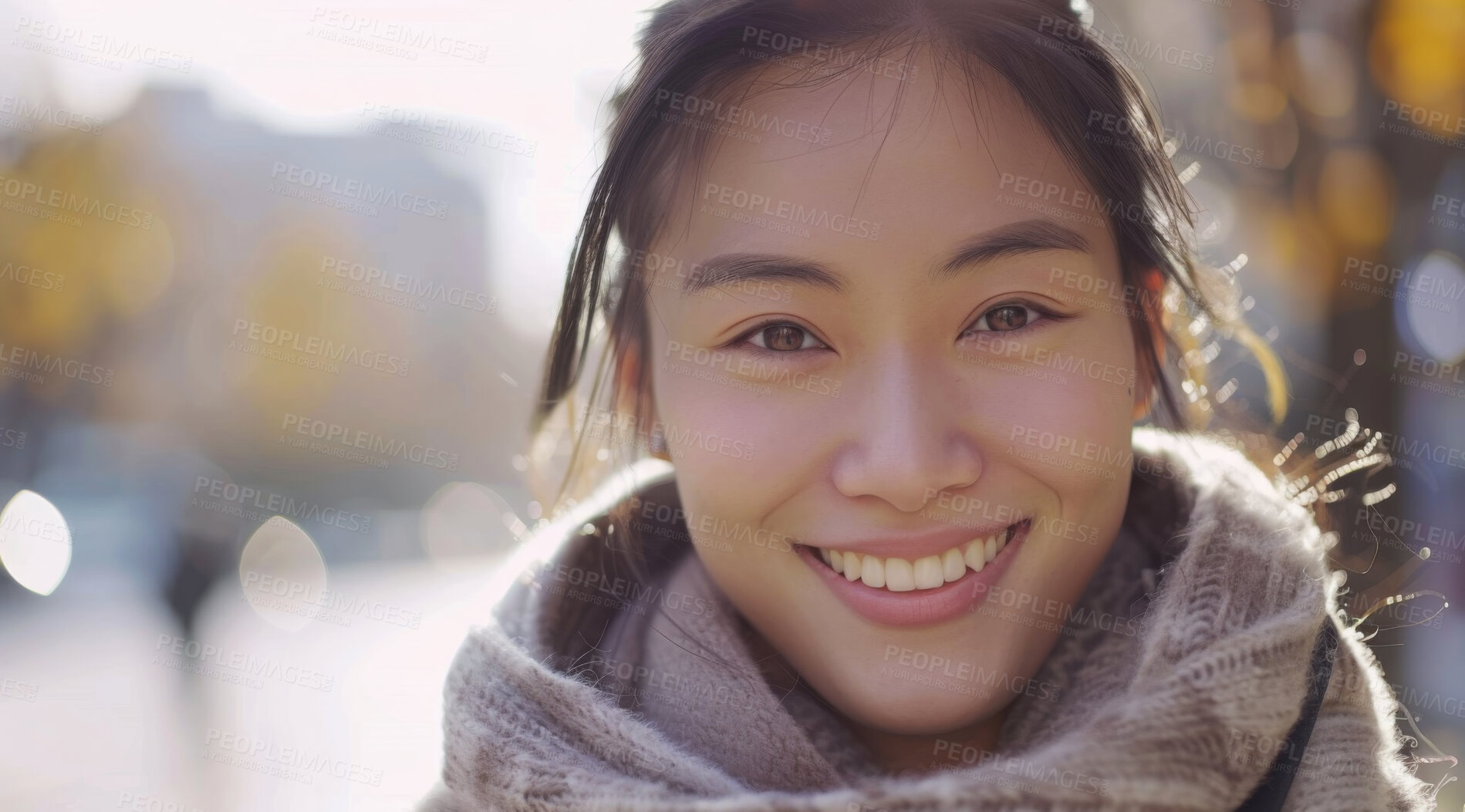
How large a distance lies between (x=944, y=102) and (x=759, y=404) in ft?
1.84

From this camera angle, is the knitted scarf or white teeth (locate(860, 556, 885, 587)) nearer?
the knitted scarf

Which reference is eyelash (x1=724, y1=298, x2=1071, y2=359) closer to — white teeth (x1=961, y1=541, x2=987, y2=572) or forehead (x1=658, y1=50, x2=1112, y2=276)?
forehead (x1=658, y1=50, x2=1112, y2=276)

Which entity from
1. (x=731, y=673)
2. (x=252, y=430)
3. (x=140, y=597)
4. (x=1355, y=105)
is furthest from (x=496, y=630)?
(x=252, y=430)

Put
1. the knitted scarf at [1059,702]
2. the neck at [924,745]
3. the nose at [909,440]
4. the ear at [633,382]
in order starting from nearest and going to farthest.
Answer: the knitted scarf at [1059,702] → the nose at [909,440] → the neck at [924,745] → the ear at [633,382]

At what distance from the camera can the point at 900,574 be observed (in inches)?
59.9

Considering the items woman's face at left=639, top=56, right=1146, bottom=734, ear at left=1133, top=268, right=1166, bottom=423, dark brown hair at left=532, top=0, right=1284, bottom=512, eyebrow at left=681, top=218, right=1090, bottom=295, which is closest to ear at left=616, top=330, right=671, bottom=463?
dark brown hair at left=532, top=0, right=1284, bottom=512

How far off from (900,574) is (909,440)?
248 millimetres

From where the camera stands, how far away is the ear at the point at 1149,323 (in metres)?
1.72

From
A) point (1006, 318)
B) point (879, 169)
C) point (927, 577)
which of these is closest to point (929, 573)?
Answer: point (927, 577)

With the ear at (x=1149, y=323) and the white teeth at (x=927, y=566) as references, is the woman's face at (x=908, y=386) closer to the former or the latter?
the white teeth at (x=927, y=566)

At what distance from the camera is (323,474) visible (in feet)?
62.2

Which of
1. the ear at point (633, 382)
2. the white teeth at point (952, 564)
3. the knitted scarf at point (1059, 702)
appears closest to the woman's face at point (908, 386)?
the white teeth at point (952, 564)

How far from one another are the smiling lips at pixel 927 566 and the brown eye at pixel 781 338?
0.35m

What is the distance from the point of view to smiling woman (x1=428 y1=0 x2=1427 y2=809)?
55.8 inches
